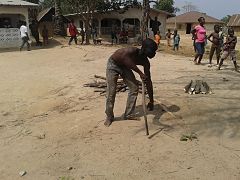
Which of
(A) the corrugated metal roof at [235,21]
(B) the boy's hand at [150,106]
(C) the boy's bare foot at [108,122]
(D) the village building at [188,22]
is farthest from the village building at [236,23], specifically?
(C) the boy's bare foot at [108,122]

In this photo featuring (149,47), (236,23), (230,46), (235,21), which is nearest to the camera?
(149,47)

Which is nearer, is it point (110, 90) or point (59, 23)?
point (110, 90)

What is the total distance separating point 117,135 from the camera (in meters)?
5.77

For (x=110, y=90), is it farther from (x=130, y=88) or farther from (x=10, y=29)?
(x=10, y=29)

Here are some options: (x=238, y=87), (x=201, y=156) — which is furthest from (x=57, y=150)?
(x=238, y=87)

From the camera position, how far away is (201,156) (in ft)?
16.2

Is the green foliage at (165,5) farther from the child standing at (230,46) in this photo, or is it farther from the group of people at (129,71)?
the group of people at (129,71)

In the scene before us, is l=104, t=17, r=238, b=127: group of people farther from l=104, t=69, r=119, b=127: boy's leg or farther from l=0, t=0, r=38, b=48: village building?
l=0, t=0, r=38, b=48: village building

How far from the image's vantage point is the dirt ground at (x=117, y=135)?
4.80 metres

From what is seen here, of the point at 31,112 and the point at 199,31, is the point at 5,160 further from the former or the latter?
the point at 199,31

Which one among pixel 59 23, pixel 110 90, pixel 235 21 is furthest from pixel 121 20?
pixel 110 90

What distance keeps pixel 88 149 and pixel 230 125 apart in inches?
89.4

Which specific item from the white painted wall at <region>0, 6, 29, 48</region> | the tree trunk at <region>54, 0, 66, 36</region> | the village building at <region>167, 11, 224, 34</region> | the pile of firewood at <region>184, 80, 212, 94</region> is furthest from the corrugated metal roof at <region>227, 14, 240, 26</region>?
the pile of firewood at <region>184, 80, 212, 94</region>

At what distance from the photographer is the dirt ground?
15.7 ft
